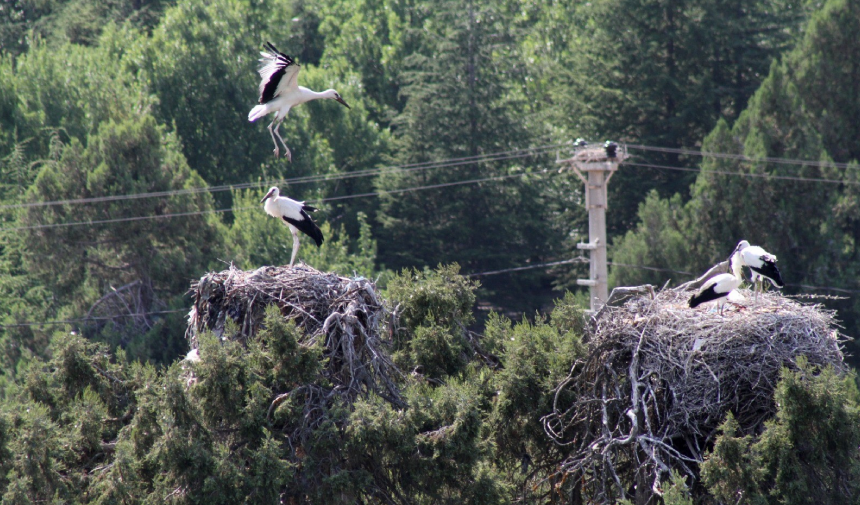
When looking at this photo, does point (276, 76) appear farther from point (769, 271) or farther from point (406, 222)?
point (406, 222)

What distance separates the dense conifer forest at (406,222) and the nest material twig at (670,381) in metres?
0.18

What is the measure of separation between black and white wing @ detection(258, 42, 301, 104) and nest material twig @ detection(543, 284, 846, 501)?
14.3 ft

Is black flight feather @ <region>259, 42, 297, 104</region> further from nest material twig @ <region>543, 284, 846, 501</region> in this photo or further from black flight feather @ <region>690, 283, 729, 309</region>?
black flight feather @ <region>690, 283, 729, 309</region>

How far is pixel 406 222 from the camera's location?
32.5 m

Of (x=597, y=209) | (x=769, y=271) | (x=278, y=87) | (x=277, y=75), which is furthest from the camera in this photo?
(x=597, y=209)

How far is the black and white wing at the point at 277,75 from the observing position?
39.2ft

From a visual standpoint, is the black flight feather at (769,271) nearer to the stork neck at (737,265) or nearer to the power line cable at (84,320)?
the stork neck at (737,265)

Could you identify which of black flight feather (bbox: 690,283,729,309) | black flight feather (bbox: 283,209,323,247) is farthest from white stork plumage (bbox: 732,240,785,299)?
black flight feather (bbox: 283,209,323,247)


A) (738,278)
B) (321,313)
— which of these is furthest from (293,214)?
(738,278)

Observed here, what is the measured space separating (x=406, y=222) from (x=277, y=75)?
20481 mm

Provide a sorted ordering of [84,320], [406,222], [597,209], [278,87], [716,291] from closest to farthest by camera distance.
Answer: [716,291] → [278,87] → [597,209] → [84,320] → [406,222]

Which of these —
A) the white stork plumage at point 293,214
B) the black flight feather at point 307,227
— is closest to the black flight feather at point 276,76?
the white stork plumage at point 293,214

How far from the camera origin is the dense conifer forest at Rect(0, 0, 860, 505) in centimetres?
974

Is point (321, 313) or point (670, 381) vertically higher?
point (321, 313)
